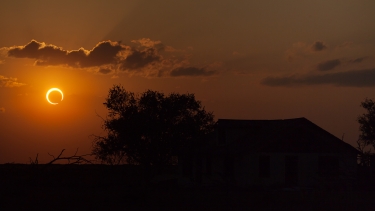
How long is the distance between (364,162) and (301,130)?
215 inches

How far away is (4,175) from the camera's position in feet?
64.0

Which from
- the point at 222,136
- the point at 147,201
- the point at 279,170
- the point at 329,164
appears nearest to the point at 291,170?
the point at 279,170

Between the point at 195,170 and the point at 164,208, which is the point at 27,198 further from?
the point at 195,170

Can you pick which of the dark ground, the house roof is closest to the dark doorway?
the house roof

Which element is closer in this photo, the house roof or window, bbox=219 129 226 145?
the house roof

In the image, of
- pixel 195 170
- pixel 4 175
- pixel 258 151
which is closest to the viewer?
pixel 4 175

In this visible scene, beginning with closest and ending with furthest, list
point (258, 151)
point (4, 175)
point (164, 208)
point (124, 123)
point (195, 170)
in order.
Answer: point (4, 175) → point (164, 208) → point (258, 151) → point (195, 170) → point (124, 123)

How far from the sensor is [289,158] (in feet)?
125

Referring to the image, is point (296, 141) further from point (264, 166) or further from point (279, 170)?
point (264, 166)

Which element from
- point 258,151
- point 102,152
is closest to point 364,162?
point 258,151

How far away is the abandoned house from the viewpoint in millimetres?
37562

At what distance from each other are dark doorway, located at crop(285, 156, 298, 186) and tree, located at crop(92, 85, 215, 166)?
34.6 ft

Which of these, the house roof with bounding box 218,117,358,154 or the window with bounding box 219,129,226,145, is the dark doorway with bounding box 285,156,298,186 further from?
the window with bounding box 219,129,226,145

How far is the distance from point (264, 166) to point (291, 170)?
2134 millimetres
